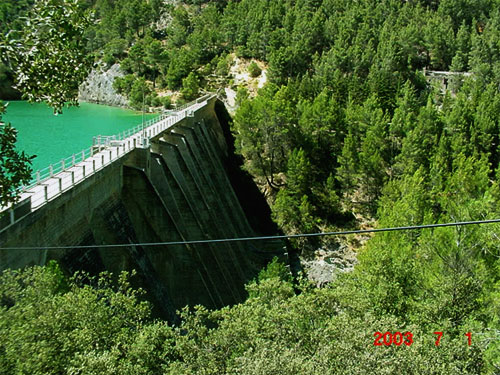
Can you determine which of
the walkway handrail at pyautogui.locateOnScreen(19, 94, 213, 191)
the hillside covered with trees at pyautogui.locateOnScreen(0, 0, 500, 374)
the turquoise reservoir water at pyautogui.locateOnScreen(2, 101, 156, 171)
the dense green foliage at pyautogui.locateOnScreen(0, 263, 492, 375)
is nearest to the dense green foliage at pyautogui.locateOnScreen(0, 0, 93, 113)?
the hillside covered with trees at pyautogui.locateOnScreen(0, 0, 500, 374)

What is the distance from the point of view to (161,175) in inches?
1086

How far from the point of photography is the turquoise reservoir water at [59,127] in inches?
1527

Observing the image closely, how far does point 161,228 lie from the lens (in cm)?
2527

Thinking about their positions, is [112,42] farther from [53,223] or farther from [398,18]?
[53,223]

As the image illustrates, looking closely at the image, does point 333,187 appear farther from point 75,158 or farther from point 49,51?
point 49,51

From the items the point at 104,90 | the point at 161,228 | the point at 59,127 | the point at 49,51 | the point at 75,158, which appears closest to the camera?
the point at 49,51

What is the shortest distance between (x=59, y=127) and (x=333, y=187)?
106ft

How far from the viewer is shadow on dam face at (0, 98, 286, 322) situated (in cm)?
1652

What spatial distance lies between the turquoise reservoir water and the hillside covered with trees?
29.8 ft

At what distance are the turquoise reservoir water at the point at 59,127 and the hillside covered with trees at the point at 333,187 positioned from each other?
909cm
